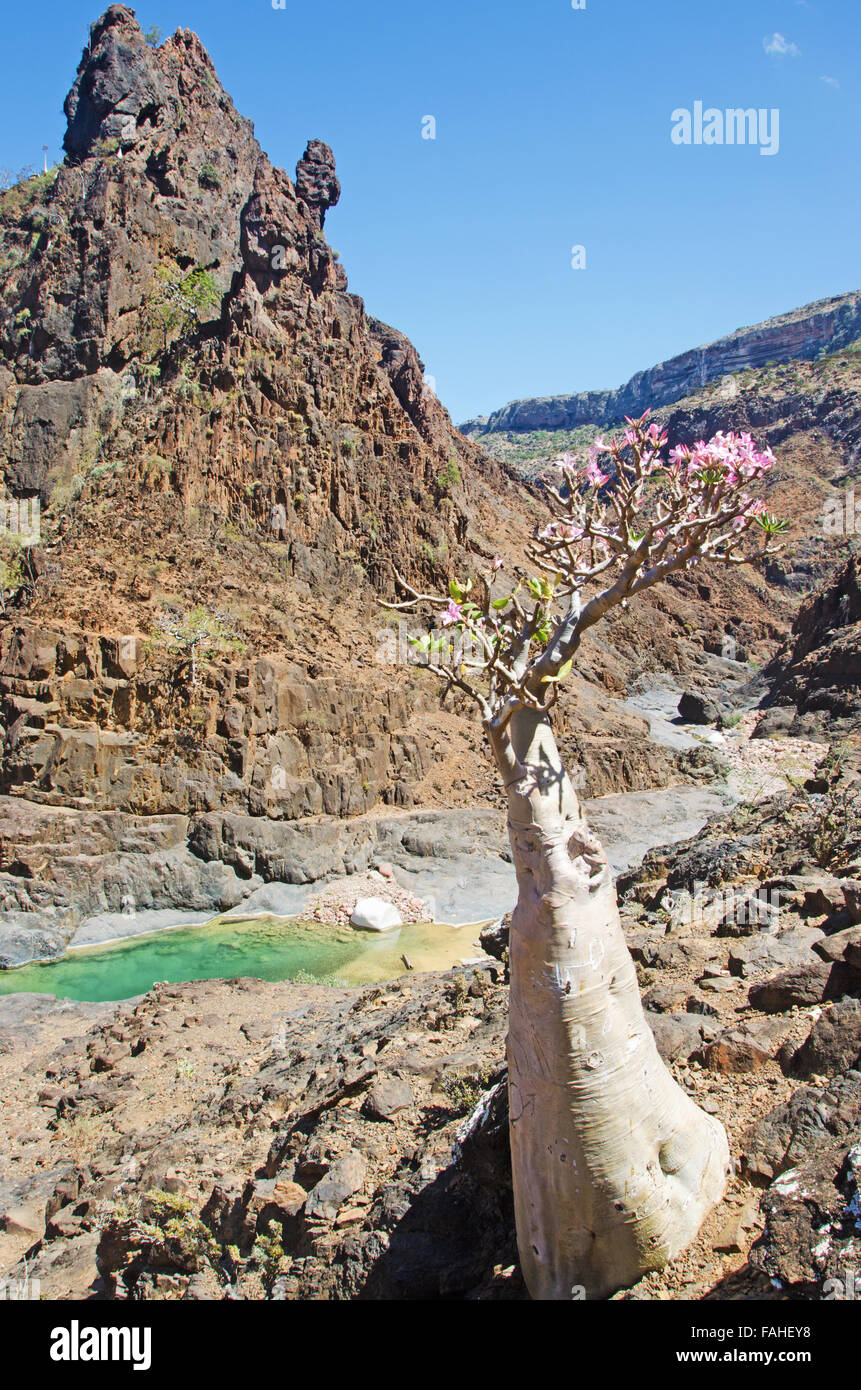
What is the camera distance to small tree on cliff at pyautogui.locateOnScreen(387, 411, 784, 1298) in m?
3.46

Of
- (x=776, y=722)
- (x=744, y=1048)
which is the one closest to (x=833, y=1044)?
(x=744, y=1048)

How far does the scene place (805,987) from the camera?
5.30 meters

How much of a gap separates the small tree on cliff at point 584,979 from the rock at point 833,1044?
79 cm

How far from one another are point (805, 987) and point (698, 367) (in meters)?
126

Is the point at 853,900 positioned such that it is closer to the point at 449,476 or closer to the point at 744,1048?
the point at 744,1048

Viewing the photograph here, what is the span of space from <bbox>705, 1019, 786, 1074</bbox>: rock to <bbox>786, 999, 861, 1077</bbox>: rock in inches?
10.9

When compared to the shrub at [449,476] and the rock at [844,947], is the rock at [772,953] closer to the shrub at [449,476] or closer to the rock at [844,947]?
the rock at [844,947]

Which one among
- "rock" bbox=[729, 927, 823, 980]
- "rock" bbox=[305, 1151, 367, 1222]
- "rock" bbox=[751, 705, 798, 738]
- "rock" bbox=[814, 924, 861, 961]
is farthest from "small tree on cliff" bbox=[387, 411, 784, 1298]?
"rock" bbox=[751, 705, 798, 738]

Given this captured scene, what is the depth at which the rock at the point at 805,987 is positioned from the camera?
16.9 feet

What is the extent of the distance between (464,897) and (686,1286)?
664 inches

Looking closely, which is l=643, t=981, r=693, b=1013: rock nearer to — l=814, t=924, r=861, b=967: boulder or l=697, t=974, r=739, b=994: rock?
l=697, t=974, r=739, b=994: rock

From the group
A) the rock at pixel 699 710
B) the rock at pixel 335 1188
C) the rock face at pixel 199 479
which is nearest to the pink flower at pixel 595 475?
the rock at pixel 335 1188

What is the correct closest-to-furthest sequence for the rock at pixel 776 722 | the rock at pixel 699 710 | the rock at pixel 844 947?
the rock at pixel 844 947 → the rock at pixel 776 722 → the rock at pixel 699 710
